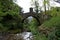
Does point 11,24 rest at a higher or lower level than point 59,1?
lower

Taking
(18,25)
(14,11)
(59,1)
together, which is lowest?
(18,25)

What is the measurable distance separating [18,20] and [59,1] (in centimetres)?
Result: 816

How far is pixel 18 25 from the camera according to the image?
3050 centimetres

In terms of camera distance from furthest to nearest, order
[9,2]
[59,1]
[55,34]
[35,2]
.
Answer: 1. [35,2]
2. [9,2]
3. [59,1]
4. [55,34]

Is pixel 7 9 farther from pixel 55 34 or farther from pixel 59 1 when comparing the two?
pixel 55 34

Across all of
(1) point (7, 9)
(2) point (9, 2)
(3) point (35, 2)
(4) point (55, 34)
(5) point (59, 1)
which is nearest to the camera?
(4) point (55, 34)

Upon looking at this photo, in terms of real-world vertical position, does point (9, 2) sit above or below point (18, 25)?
above

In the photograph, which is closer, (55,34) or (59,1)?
(55,34)

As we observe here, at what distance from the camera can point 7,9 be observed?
29.5 m

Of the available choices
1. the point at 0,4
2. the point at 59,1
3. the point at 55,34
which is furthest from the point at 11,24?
the point at 55,34

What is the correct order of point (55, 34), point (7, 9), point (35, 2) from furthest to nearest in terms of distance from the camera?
point (35, 2)
point (7, 9)
point (55, 34)

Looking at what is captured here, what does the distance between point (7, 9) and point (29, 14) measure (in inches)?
284

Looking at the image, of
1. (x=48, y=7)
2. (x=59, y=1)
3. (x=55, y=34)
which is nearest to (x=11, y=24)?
(x=48, y=7)

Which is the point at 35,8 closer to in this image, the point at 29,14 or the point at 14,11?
the point at 29,14
